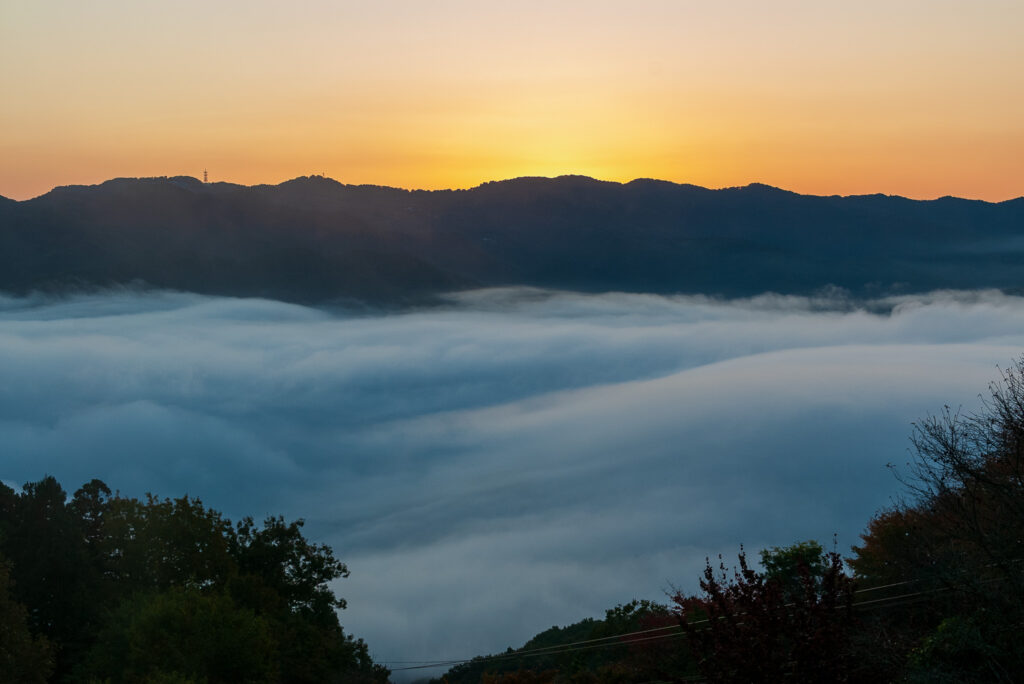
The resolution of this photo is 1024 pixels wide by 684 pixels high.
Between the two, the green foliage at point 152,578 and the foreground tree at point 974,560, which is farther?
the green foliage at point 152,578

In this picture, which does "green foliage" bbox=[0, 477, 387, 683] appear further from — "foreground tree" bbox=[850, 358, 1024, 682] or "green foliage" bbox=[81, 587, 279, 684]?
"foreground tree" bbox=[850, 358, 1024, 682]

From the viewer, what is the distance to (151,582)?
117ft

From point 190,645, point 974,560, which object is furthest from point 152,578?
point 974,560

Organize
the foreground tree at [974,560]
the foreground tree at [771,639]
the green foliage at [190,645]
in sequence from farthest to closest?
1. the green foliage at [190,645]
2. the foreground tree at [974,560]
3. the foreground tree at [771,639]

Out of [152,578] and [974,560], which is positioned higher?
[152,578]

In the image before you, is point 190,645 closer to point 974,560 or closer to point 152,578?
point 152,578

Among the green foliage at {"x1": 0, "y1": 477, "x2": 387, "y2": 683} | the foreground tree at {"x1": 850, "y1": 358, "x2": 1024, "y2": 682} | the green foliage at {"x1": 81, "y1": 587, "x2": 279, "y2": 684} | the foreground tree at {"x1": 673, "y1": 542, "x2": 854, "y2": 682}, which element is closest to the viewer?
the foreground tree at {"x1": 673, "y1": 542, "x2": 854, "y2": 682}

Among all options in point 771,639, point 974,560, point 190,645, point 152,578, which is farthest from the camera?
point 152,578

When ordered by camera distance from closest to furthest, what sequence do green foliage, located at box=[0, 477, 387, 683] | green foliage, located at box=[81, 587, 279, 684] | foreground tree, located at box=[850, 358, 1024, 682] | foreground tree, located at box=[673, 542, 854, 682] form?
foreground tree, located at box=[673, 542, 854, 682]
foreground tree, located at box=[850, 358, 1024, 682]
green foliage, located at box=[81, 587, 279, 684]
green foliage, located at box=[0, 477, 387, 683]

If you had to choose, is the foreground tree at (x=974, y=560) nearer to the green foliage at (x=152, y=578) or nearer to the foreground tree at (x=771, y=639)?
the foreground tree at (x=771, y=639)

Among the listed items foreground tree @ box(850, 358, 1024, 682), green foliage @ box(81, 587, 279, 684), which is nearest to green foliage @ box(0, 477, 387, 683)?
green foliage @ box(81, 587, 279, 684)

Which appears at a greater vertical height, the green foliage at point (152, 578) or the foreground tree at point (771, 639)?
the green foliage at point (152, 578)

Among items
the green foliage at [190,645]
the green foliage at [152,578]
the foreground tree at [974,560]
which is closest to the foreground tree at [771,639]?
the foreground tree at [974,560]

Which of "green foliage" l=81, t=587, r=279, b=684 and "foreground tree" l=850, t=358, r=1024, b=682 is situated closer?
"foreground tree" l=850, t=358, r=1024, b=682
